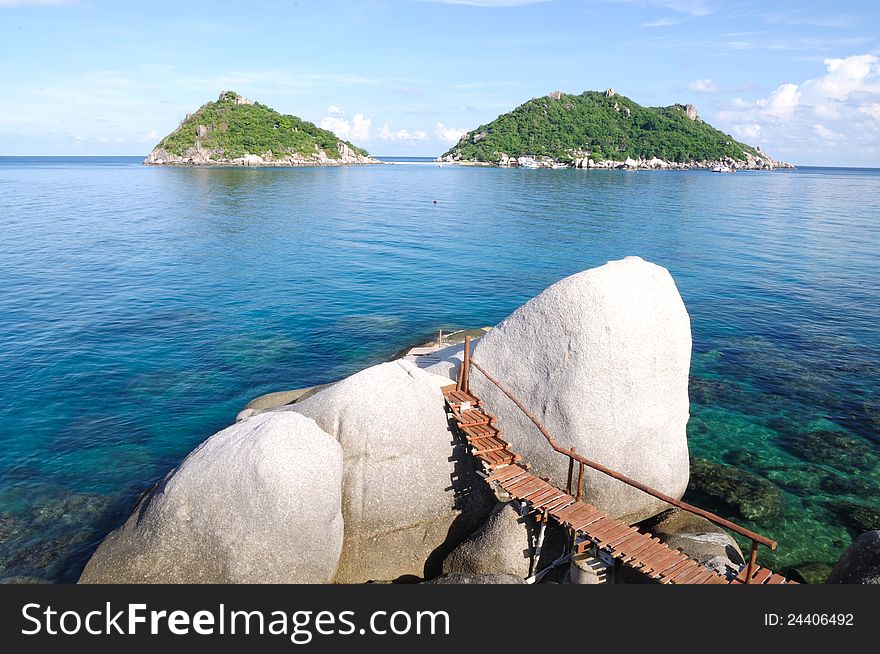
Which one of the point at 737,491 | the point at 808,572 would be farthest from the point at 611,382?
the point at 808,572

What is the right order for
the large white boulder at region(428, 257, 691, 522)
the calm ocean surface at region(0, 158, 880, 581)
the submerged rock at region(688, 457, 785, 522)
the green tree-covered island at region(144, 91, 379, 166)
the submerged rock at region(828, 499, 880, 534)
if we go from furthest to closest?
the green tree-covered island at region(144, 91, 379, 166) < the calm ocean surface at region(0, 158, 880, 581) < the submerged rock at region(688, 457, 785, 522) < the submerged rock at region(828, 499, 880, 534) < the large white boulder at region(428, 257, 691, 522)

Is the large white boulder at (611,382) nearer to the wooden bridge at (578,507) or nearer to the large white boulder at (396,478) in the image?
the wooden bridge at (578,507)

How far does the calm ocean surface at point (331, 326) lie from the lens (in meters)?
17.2

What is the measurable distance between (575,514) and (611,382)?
367cm

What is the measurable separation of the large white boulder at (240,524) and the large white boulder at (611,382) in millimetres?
5759

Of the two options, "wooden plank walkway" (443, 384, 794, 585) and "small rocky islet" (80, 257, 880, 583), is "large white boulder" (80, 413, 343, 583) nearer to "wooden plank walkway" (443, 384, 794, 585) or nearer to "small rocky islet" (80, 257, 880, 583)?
"small rocky islet" (80, 257, 880, 583)

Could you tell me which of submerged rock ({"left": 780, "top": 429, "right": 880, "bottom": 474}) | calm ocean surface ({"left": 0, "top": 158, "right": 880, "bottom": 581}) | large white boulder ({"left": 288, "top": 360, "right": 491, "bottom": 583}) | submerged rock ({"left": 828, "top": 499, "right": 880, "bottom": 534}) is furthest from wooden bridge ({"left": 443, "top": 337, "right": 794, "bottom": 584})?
submerged rock ({"left": 780, "top": 429, "right": 880, "bottom": 474})

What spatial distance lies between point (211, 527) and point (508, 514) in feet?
23.2

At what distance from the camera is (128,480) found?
17359mm

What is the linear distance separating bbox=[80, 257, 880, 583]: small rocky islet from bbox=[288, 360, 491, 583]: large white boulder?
0.11 feet

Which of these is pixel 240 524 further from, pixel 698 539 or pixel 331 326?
pixel 331 326

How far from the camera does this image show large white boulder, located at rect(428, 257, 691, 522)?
1416cm

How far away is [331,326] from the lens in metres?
31.6

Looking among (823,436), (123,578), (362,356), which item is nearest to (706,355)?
(823,436)
